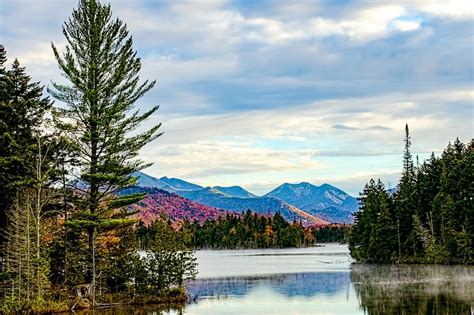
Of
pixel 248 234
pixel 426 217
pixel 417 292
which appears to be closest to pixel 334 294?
pixel 417 292

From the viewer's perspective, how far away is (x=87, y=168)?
135 ft

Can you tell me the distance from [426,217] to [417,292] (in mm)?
44796

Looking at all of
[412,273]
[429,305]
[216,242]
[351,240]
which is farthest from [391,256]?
[216,242]

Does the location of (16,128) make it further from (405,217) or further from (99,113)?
(405,217)

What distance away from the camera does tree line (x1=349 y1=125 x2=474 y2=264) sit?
7488cm

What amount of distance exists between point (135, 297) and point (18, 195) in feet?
31.9

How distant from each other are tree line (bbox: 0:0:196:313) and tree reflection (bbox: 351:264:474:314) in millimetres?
13126

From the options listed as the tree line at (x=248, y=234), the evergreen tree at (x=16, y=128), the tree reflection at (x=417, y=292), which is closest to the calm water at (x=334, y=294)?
the tree reflection at (x=417, y=292)

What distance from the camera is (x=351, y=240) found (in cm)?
9531

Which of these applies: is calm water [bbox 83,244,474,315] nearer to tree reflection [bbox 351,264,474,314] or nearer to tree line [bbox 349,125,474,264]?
tree reflection [bbox 351,264,474,314]

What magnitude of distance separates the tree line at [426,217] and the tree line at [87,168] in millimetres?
44332

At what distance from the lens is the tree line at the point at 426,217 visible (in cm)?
7488

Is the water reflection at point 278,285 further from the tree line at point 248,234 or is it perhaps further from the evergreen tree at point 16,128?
the tree line at point 248,234

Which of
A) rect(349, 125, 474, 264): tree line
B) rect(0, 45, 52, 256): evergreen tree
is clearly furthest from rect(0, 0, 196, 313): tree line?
rect(349, 125, 474, 264): tree line
